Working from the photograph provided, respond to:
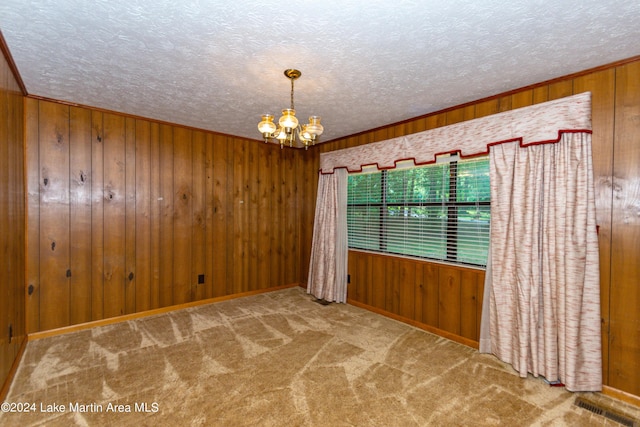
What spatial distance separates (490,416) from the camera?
75.4 inches

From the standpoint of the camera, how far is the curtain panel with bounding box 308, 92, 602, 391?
215cm

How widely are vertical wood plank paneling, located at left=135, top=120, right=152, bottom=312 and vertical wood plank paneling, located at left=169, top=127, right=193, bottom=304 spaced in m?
0.29

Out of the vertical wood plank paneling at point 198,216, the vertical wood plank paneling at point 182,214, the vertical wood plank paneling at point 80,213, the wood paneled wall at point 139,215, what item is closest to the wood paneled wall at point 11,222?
the wood paneled wall at point 139,215

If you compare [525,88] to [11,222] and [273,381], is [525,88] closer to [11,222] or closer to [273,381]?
→ [273,381]

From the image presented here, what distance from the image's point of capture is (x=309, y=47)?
6.36ft

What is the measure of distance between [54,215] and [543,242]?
4.51 meters

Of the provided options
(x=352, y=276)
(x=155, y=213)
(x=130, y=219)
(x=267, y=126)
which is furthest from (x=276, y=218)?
(x=267, y=126)

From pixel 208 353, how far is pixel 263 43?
8.37ft

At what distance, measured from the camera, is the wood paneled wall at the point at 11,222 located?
2012 millimetres

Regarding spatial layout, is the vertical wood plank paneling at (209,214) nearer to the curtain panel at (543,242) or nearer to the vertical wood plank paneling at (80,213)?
the vertical wood plank paneling at (80,213)

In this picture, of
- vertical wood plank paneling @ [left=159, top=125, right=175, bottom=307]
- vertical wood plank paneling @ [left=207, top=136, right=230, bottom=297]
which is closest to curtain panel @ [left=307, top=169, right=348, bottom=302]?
vertical wood plank paneling @ [left=207, top=136, right=230, bottom=297]

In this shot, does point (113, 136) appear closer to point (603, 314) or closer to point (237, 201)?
point (237, 201)

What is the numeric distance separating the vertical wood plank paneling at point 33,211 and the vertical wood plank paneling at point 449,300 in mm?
4065

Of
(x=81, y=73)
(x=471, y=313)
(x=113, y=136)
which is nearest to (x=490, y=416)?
(x=471, y=313)
